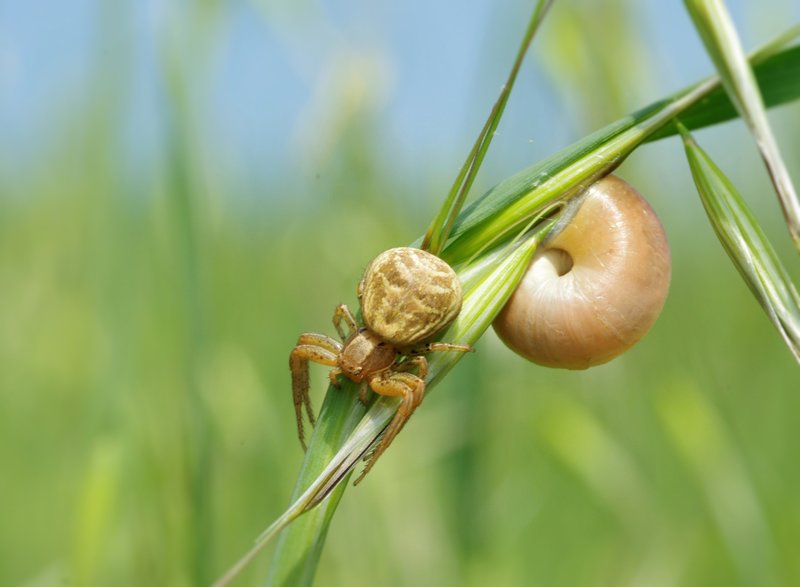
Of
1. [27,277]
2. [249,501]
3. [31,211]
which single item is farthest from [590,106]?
[31,211]

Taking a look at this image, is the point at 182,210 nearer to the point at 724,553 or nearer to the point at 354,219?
the point at 354,219

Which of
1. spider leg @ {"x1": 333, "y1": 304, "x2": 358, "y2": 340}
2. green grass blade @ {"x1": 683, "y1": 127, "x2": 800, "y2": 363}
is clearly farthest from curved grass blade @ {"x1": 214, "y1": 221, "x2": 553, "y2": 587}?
spider leg @ {"x1": 333, "y1": 304, "x2": 358, "y2": 340}

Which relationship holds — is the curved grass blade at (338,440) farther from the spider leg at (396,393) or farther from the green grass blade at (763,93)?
the green grass blade at (763,93)

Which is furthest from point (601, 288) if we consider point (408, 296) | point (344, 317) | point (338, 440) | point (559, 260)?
point (344, 317)

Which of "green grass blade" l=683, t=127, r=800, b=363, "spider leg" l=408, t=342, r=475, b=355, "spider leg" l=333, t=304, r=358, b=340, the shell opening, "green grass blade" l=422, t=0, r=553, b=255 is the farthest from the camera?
"spider leg" l=333, t=304, r=358, b=340

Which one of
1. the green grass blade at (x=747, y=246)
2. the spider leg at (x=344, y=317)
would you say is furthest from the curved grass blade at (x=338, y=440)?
the spider leg at (x=344, y=317)

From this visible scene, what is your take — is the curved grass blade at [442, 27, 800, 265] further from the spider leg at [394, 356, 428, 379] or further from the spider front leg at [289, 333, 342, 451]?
the spider front leg at [289, 333, 342, 451]
